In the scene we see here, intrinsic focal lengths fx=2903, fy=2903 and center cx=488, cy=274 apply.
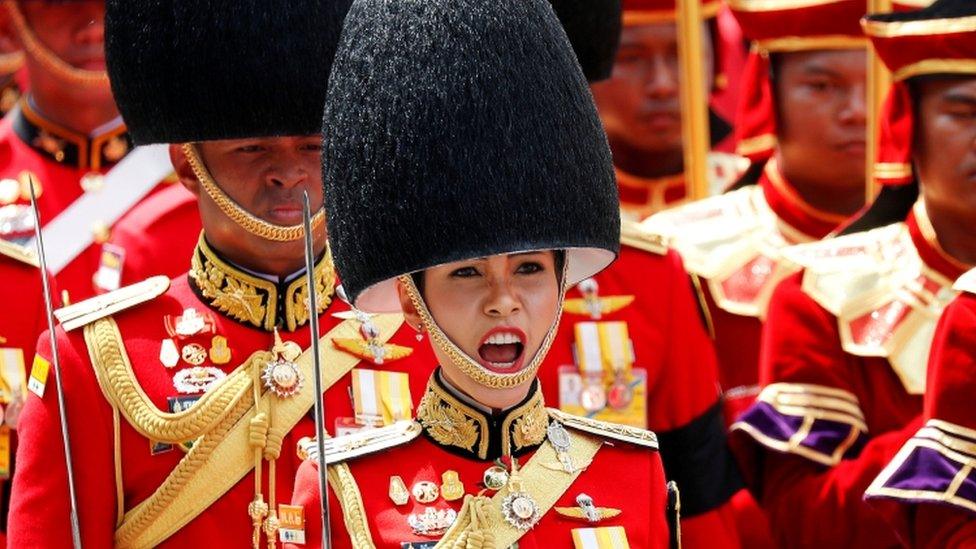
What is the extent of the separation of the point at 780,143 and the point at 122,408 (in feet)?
10.1

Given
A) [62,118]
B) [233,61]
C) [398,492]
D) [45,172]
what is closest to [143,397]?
[233,61]

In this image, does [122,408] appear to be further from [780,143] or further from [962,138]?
[780,143]

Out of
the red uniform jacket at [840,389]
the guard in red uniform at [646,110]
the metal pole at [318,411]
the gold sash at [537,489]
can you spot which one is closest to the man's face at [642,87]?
the guard in red uniform at [646,110]

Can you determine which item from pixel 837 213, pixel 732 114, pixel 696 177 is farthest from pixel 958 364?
pixel 732 114

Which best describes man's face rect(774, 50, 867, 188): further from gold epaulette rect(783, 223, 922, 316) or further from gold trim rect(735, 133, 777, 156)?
gold epaulette rect(783, 223, 922, 316)

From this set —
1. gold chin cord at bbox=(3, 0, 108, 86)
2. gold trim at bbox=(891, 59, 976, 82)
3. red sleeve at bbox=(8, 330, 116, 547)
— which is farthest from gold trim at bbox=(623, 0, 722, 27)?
red sleeve at bbox=(8, 330, 116, 547)

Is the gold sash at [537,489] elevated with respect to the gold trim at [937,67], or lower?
lower

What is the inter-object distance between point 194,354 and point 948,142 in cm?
186

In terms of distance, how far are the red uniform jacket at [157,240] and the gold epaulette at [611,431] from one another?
2.11 metres

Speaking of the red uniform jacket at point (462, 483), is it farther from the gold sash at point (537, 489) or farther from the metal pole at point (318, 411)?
the metal pole at point (318, 411)

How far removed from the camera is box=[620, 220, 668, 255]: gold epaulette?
6.77 m

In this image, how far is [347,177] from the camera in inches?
196

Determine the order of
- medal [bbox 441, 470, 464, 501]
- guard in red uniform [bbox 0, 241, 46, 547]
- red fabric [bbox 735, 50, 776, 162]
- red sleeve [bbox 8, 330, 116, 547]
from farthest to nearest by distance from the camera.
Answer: red fabric [bbox 735, 50, 776, 162] < guard in red uniform [bbox 0, 241, 46, 547] < red sleeve [bbox 8, 330, 116, 547] < medal [bbox 441, 470, 464, 501]

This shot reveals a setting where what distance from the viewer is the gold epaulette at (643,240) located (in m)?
6.77
